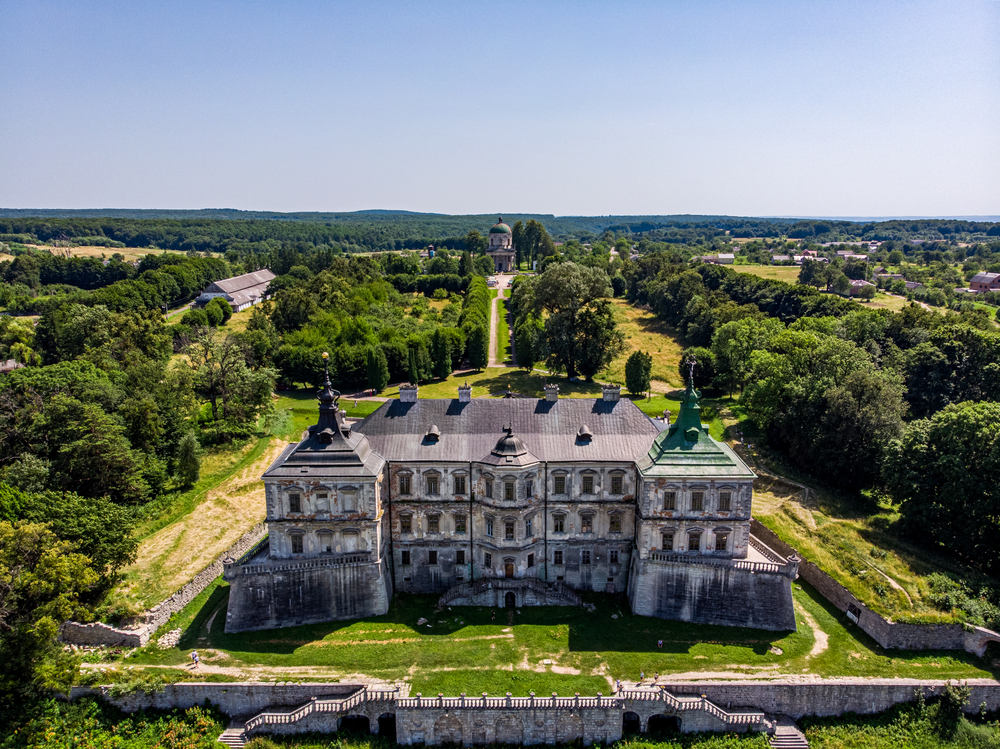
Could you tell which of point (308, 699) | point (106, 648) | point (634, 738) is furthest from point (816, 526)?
point (106, 648)

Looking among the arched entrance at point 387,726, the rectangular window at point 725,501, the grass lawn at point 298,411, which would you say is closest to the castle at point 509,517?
the rectangular window at point 725,501

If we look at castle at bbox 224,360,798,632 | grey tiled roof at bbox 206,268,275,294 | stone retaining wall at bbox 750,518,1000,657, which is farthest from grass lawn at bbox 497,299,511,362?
stone retaining wall at bbox 750,518,1000,657

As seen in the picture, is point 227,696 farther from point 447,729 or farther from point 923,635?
point 923,635

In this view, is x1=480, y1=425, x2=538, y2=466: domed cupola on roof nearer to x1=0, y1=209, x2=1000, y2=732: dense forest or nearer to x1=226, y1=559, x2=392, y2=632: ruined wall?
x1=226, y1=559, x2=392, y2=632: ruined wall

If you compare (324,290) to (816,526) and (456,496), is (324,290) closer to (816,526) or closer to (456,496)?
(456,496)

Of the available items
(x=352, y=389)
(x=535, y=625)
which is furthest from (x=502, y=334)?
(x=535, y=625)
